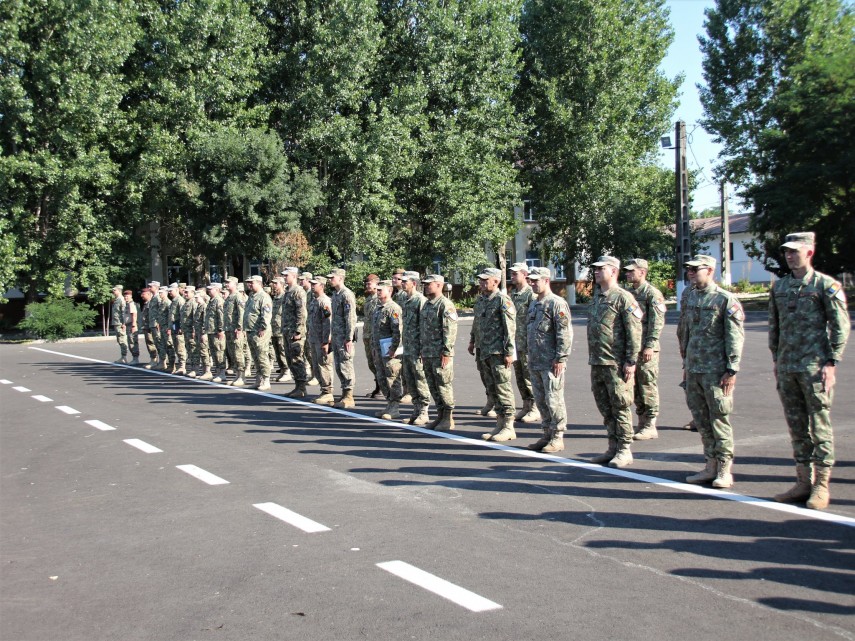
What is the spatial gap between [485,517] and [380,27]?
3590 centimetres

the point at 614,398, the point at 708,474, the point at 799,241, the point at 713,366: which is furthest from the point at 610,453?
the point at 799,241

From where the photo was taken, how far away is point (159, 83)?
3750 cm

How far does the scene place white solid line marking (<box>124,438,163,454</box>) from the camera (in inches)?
380

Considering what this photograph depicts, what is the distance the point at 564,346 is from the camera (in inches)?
348

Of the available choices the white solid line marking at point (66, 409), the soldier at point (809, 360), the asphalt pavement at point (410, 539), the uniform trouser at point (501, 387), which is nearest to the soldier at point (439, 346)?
the asphalt pavement at point (410, 539)

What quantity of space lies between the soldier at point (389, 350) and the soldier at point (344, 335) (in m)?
0.79

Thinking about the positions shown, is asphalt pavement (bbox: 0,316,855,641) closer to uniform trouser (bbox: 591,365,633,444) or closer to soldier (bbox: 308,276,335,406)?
uniform trouser (bbox: 591,365,633,444)

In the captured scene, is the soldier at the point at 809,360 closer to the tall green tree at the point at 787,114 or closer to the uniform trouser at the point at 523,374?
the uniform trouser at the point at 523,374

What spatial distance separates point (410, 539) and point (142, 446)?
5254 millimetres

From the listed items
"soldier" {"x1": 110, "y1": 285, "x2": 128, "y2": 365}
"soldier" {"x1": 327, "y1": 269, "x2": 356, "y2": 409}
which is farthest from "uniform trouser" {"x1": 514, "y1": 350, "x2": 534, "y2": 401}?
"soldier" {"x1": 110, "y1": 285, "x2": 128, "y2": 365}

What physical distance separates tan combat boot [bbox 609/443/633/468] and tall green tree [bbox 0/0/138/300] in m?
32.4

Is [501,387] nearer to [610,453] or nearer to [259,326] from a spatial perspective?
[610,453]

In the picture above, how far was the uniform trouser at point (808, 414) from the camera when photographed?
6.46m

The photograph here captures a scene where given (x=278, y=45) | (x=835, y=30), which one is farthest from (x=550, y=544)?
(x=835, y=30)
